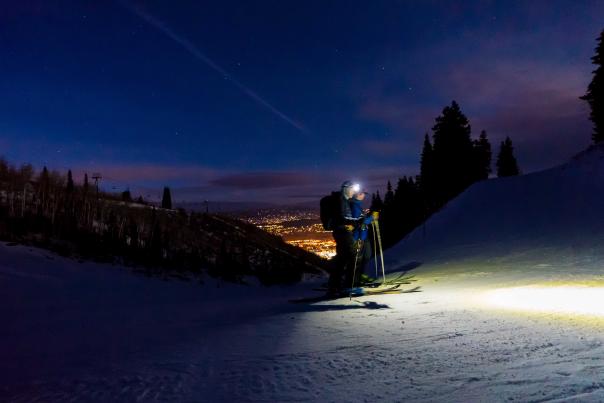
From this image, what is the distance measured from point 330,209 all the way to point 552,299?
4.75 metres

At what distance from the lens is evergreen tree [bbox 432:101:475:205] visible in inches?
2172

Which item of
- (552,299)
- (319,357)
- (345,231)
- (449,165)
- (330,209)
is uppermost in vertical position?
(449,165)

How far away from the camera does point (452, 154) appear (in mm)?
55250

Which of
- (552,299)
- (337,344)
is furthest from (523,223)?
(337,344)

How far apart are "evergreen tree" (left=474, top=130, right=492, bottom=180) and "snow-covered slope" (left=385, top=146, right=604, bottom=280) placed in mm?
26590

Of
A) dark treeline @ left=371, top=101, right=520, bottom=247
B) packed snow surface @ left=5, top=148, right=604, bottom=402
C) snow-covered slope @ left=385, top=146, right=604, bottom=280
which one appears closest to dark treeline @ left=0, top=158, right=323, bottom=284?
packed snow surface @ left=5, top=148, right=604, bottom=402

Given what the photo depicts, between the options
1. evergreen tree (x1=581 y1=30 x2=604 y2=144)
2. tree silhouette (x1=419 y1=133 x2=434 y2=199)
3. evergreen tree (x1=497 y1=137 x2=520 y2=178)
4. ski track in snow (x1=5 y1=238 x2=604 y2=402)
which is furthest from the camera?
evergreen tree (x1=497 y1=137 x2=520 y2=178)

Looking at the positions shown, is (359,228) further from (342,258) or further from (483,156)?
(483,156)

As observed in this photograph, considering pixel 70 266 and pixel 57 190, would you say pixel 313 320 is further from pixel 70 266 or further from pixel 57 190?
pixel 57 190

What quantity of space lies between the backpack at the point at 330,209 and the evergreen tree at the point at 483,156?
52.5m

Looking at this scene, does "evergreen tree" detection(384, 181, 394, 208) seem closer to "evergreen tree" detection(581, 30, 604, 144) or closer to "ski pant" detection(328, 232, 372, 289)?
"evergreen tree" detection(581, 30, 604, 144)

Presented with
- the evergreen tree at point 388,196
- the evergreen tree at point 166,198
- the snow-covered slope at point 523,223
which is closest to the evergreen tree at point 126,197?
the evergreen tree at point 166,198

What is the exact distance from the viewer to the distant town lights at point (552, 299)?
20.7ft

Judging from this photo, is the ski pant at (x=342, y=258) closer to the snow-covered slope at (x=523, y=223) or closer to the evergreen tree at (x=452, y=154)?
the snow-covered slope at (x=523, y=223)
